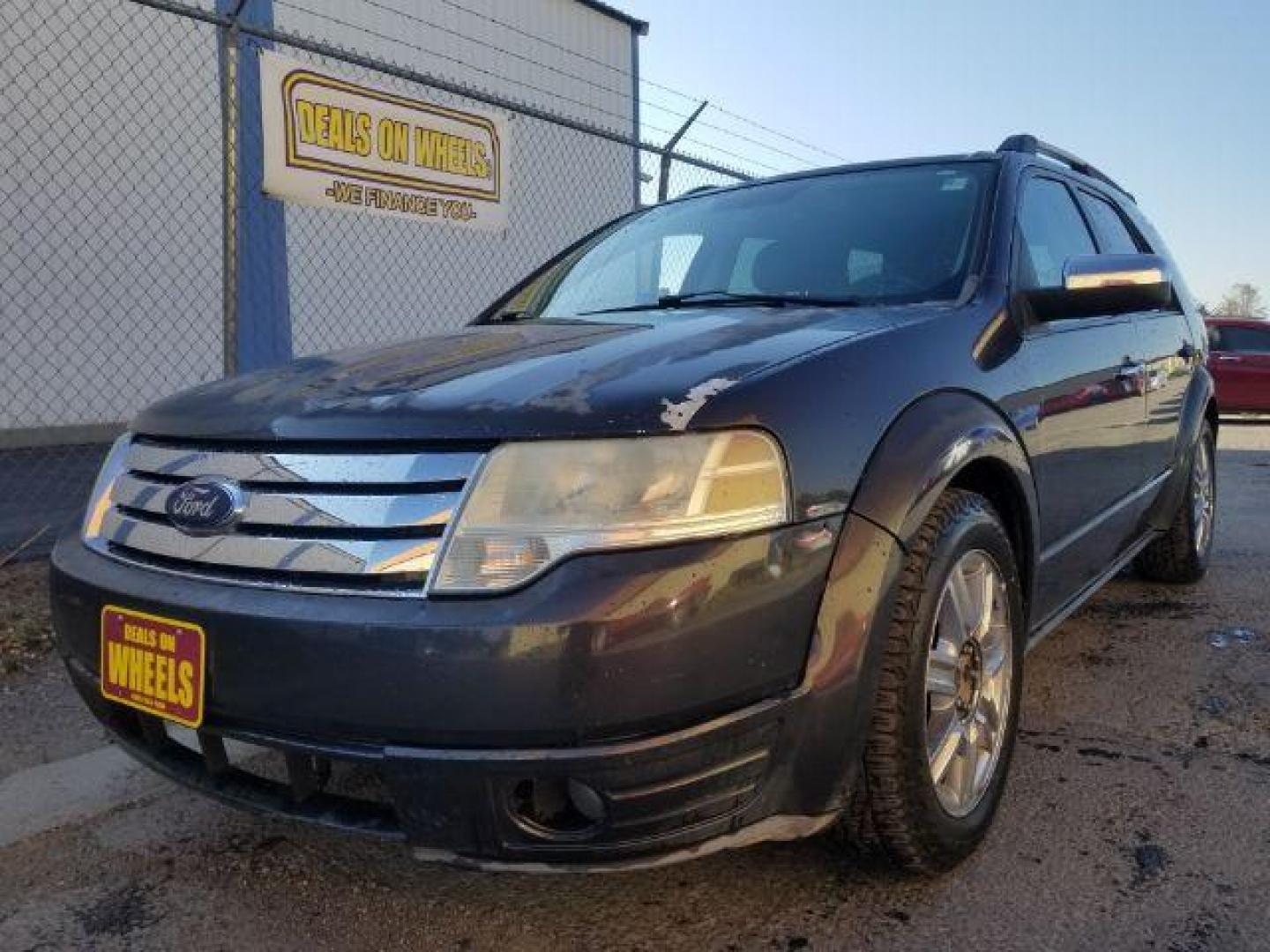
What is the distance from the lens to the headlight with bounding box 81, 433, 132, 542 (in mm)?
2232

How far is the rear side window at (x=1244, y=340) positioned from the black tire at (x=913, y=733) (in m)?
14.7

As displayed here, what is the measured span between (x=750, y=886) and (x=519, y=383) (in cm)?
117

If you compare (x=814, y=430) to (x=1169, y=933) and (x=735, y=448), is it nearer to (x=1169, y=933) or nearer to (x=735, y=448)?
(x=735, y=448)

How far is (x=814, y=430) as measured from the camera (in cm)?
189

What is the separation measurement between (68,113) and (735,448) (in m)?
9.13

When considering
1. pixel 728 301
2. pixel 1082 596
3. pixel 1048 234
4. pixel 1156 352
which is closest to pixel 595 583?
pixel 728 301

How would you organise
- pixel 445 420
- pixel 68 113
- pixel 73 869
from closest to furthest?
pixel 445 420 < pixel 73 869 < pixel 68 113

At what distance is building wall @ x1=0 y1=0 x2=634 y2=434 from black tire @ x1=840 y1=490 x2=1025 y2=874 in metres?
5.92

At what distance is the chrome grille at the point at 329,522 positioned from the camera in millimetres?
1742

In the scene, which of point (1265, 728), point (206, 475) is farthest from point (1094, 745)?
point (206, 475)

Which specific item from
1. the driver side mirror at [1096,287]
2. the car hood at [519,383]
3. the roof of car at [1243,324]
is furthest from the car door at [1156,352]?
the roof of car at [1243,324]

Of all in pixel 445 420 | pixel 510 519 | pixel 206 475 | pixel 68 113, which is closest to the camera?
pixel 510 519

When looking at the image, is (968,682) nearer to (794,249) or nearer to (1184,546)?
(794,249)

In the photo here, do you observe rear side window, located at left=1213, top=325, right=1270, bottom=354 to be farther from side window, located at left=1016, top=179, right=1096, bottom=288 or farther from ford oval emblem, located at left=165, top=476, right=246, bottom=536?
ford oval emblem, located at left=165, top=476, right=246, bottom=536
